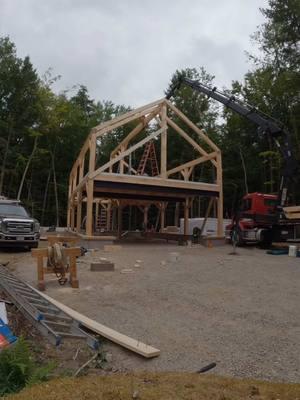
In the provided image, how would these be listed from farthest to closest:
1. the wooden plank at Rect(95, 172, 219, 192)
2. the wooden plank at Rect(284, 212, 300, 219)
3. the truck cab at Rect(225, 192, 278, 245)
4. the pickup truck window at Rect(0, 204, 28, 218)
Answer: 1. the truck cab at Rect(225, 192, 278, 245)
2. the wooden plank at Rect(284, 212, 300, 219)
3. the wooden plank at Rect(95, 172, 219, 192)
4. the pickup truck window at Rect(0, 204, 28, 218)

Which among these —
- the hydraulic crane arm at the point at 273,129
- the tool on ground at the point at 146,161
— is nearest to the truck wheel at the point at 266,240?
the hydraulic crane arm at the point at 273,129

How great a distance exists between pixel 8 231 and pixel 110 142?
30.9m

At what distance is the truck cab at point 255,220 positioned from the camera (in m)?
20.5

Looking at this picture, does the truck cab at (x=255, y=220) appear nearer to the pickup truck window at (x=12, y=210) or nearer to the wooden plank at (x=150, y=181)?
the wooden plank at (x=150, y=181)

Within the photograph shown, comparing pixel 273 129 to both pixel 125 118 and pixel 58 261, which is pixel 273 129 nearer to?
pixel 125 118

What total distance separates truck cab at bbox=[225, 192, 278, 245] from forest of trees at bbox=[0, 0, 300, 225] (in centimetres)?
964

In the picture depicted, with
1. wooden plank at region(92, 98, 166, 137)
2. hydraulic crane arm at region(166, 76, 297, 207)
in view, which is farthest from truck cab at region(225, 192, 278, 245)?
wooden plank at region(92, 98, 166, 137)

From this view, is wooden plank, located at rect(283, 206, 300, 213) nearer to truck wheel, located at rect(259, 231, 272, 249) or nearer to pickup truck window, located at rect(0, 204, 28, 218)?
truck wheel, located at rect(259, 231, 272, 249)

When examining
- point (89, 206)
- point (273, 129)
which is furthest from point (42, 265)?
point (273, 129)

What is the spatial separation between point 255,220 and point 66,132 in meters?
26.4

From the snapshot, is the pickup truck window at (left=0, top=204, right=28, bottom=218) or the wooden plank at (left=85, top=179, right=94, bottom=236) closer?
the pickup truck window at (left=0, top=204, right=28, bottom=218)

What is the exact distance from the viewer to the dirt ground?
490 cm

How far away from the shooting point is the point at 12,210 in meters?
17.8

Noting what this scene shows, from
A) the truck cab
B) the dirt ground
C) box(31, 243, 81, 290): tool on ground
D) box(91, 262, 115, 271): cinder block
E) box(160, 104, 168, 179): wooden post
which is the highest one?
box(160, 104, 168, 179): wooden post
